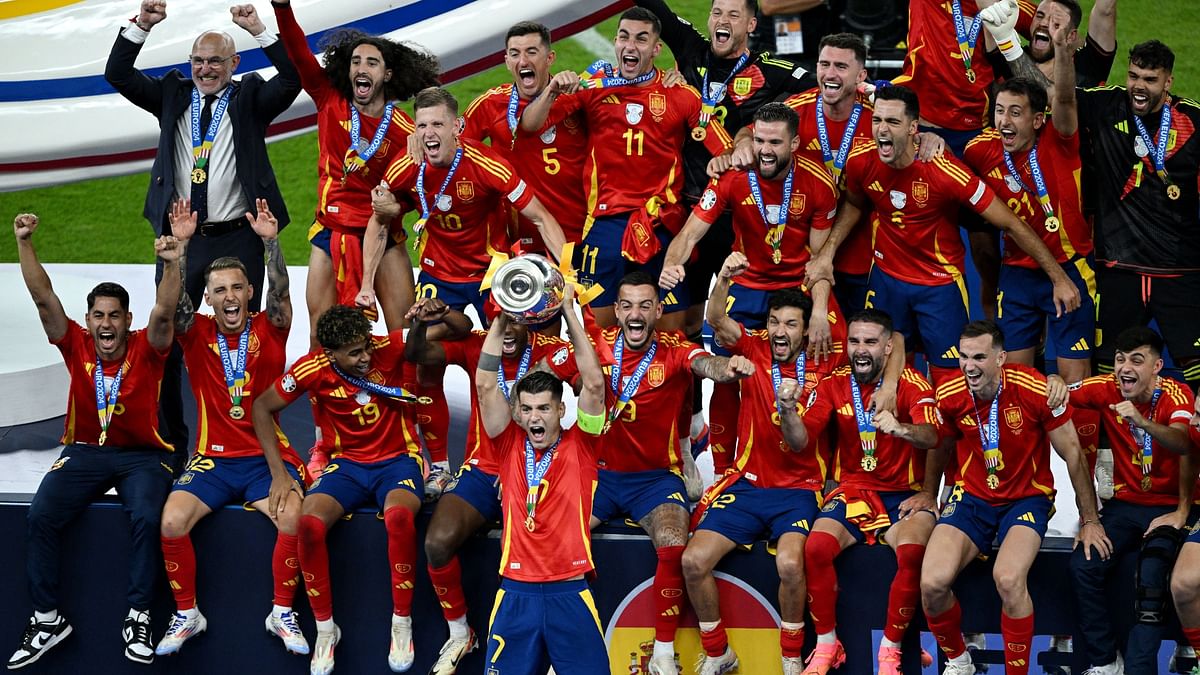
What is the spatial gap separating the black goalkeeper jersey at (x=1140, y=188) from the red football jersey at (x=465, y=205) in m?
2.79

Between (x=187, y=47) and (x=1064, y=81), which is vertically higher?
(x=187, y=47)

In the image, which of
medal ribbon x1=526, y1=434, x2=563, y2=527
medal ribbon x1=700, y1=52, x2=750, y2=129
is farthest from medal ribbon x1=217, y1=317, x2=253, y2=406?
medal ribbon x1=700, y1=52, x2=750, y2=129

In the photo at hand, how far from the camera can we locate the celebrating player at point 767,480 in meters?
7.54

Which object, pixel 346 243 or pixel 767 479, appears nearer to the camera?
pixel 767 479

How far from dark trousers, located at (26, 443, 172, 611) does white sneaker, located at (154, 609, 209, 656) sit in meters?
0.17

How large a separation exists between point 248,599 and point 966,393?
3.56m

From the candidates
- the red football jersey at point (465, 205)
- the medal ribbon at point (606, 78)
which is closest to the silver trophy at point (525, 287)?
the red football jersey at point (465, 205)

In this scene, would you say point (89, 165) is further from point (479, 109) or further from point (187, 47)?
point (479, 109)

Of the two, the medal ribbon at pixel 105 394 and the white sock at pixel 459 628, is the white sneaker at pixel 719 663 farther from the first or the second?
the medal ribbon at pixel 105 394

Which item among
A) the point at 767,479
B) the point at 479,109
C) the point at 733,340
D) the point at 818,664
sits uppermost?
the point at 479,109

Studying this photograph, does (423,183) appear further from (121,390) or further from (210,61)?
(121,390)

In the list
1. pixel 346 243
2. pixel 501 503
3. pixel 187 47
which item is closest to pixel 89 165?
pixel 187 47

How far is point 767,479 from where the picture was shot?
7.80 metres

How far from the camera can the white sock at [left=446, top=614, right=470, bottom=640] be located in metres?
7.86
